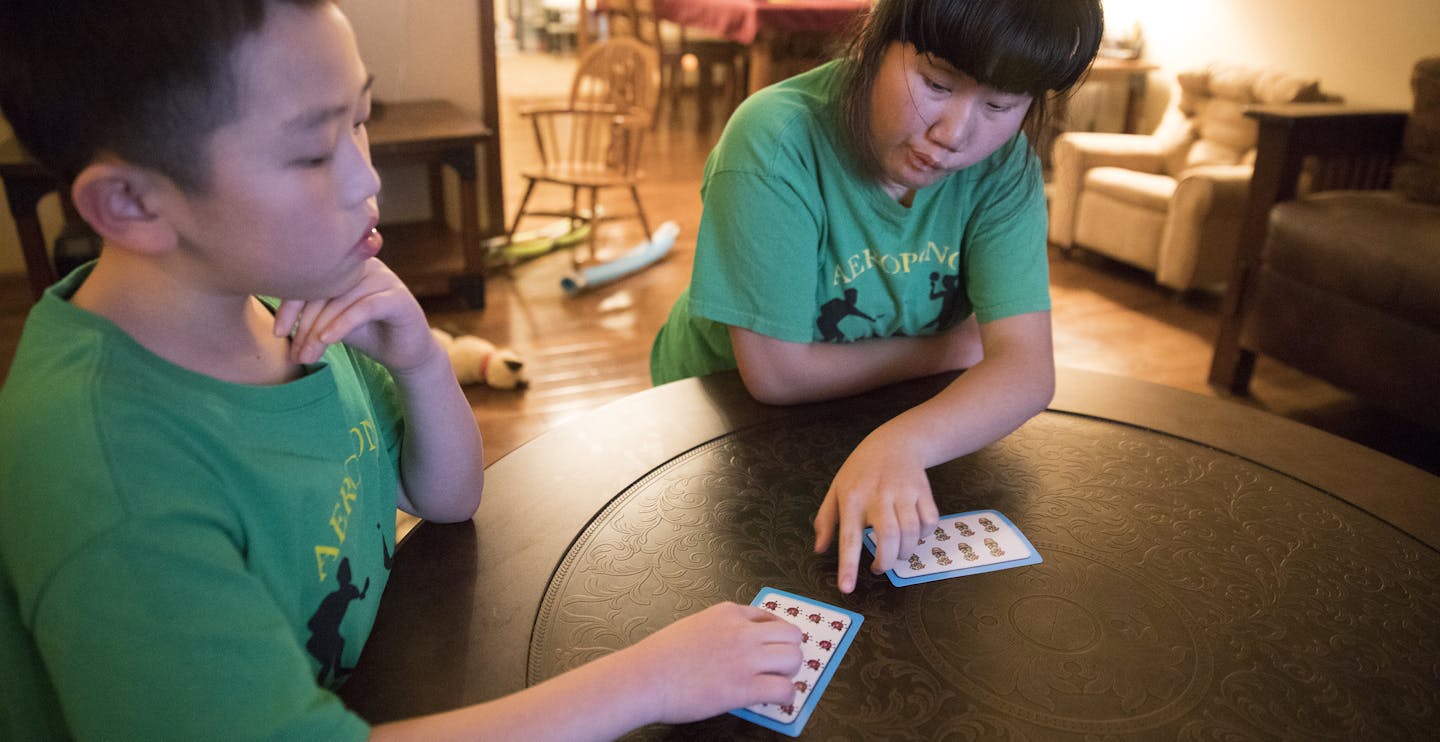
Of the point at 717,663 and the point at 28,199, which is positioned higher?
the point at 717,663

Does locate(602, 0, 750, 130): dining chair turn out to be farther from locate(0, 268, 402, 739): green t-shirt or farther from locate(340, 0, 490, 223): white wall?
locate(0, 268, 402, 739): green t-shirt

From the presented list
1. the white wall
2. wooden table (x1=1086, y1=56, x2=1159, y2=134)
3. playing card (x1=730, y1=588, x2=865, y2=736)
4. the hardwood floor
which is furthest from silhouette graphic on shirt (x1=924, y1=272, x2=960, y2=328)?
wooden table (x1=1086, y1=56, x2=1159, y2=134)

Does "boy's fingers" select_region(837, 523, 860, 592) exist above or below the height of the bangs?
below

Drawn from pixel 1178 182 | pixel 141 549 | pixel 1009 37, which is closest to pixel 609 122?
pixel 1178 182

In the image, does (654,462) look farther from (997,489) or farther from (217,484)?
(217,484)

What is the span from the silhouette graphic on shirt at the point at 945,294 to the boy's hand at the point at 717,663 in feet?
2.20

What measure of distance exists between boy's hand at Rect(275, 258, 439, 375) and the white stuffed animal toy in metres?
1.98

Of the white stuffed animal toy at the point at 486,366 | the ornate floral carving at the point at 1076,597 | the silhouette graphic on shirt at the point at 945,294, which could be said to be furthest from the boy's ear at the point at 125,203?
the white stuffed animal toy at the point at 486,366

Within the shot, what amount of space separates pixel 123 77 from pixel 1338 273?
2899 mm

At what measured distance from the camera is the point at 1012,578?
35.4 inches

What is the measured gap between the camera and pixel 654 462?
106 cm

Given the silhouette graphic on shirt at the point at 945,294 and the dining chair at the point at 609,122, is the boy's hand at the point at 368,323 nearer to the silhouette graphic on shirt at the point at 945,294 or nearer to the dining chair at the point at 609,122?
the silhouette graphic on shirt at the point at 945,294

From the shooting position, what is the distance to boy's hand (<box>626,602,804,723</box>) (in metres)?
0.69

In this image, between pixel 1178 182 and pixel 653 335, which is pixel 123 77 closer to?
pixel 653 335
